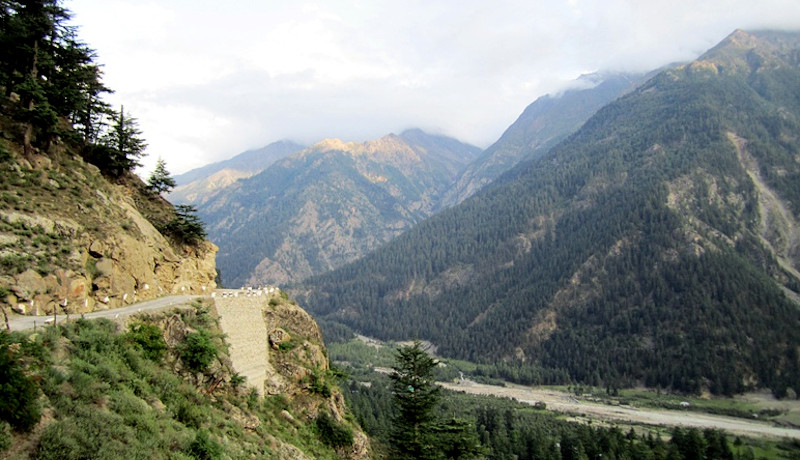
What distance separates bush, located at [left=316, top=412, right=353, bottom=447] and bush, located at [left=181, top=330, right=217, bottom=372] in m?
13.7

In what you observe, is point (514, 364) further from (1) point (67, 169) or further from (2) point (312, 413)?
(1) point (67, 169)

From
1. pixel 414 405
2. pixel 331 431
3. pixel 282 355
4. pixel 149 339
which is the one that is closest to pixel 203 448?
pixel 149 339

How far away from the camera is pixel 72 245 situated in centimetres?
2509

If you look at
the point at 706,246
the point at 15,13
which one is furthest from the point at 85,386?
the point at 706,246

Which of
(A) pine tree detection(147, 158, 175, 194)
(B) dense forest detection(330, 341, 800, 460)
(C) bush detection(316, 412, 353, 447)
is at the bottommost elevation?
(B) dense forest detection(330, 341, 800, 460)

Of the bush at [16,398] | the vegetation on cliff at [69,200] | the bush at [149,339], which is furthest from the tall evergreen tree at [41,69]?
the bush at [16,398]

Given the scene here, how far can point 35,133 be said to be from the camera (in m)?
31.0

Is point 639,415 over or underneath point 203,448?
underneath

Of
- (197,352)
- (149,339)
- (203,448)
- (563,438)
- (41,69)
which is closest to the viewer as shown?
(203,448)

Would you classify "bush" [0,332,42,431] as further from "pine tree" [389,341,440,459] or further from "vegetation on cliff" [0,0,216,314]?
"pine tree" [389,341,440,459]

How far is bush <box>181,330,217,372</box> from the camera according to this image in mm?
23797

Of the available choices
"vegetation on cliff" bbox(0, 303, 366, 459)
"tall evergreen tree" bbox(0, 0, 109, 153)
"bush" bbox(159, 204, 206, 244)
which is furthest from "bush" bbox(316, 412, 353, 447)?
"tall evergreen tree" bbox(0, 0, 109, 153)

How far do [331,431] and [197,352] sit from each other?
15438 millimetres

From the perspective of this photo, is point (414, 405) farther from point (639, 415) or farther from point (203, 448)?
point (639, 415)
